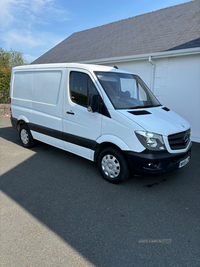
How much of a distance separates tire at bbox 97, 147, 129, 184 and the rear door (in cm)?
31

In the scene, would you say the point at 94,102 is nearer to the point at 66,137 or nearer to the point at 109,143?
the point at 109,143

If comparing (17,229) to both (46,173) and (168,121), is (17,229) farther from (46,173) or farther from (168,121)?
(168,121)

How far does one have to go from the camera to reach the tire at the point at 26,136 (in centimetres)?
586

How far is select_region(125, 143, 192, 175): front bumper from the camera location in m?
3.45

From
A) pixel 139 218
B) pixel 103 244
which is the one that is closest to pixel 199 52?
pixel 139 218

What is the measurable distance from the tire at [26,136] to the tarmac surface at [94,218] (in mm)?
1228

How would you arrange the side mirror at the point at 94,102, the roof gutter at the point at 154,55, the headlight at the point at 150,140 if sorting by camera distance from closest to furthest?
the headlight at the point at 150,140 < the side mirror at the point at 94,102 < the roof gutter at the point at 154,55

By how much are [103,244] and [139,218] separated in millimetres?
749

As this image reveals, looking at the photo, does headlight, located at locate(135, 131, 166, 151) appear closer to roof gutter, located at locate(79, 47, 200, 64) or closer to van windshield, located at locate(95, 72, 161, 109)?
van windshield, located at locate(95, 72, 161, 109)

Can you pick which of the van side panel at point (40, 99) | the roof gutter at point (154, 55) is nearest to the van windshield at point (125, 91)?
the van side panel at point (40, 99)

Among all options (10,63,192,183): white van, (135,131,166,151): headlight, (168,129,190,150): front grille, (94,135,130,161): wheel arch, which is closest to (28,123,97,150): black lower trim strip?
(10,63,192,183): white van

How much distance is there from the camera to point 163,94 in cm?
810

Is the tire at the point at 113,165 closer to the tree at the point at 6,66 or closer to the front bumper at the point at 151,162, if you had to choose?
the front bumper at the point at 151,162

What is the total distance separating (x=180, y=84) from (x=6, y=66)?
2527cm
